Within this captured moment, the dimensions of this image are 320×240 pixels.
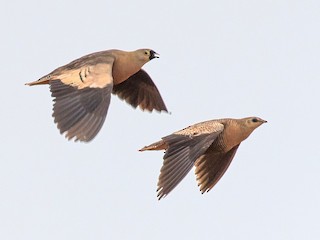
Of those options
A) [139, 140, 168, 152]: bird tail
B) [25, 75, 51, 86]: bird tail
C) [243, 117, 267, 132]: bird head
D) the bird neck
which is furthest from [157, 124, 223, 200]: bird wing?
[25, 75, 51, 86]: bird tail

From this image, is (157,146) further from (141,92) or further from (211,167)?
(141,92)

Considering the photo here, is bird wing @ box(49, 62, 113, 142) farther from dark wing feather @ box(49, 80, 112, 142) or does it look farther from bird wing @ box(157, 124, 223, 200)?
bird wing @ box(157, 124, 223, 200)

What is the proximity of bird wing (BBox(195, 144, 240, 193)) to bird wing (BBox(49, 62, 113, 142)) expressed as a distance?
2.74 metres

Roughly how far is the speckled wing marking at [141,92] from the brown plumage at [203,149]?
7.46ft

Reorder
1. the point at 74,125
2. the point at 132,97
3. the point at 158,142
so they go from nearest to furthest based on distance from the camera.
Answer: the point at 74,125
the point at 158,142
the point at 132,97

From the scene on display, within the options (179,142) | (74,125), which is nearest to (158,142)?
(179,142)

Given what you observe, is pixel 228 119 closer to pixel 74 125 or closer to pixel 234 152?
A: pixel 234 152

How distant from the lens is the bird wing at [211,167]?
2416cm

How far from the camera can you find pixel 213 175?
24219 millimetres

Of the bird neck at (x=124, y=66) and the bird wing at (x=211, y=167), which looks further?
the bird wing at (x=211, y=167)

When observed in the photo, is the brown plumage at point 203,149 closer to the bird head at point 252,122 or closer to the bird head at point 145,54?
the bird head at point 252,122

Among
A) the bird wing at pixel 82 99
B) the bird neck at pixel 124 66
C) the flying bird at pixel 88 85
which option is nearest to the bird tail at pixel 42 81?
the flying bird at pixel 88 85

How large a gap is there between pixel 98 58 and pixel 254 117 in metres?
3.02

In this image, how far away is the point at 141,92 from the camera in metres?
26.1
